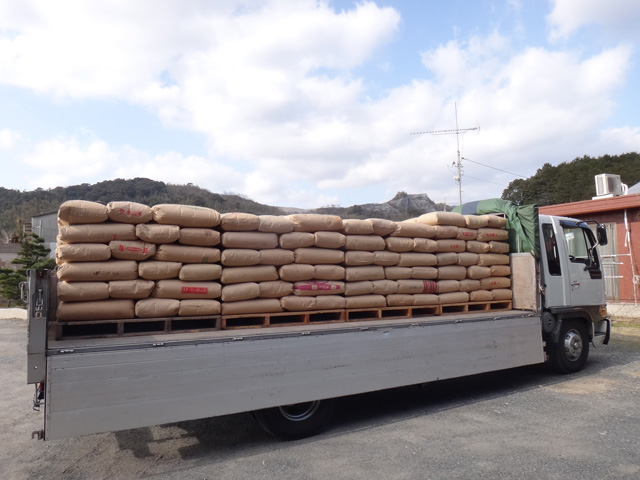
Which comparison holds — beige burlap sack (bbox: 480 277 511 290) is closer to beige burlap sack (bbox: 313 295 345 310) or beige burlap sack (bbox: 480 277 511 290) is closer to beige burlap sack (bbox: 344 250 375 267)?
beige burlap sack (bbox: 344 250 375 267)

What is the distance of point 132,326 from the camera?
4762 mm

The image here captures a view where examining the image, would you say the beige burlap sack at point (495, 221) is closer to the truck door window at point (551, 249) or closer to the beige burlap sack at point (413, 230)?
the truck door window at point (551, 249)

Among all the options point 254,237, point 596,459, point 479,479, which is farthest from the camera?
point 254,237

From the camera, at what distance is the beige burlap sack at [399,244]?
6.25m

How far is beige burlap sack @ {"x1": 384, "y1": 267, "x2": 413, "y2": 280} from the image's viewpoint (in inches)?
246

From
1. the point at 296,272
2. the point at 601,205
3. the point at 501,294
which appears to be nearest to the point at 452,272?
the point at 501,294

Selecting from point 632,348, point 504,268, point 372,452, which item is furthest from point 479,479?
point 632,348

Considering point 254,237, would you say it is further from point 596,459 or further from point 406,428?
point 596,459

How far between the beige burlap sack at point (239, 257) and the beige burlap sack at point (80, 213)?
1205mm

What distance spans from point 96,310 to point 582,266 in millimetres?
7255

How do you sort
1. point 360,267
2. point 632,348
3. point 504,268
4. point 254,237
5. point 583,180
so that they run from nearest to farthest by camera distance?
point 254,237, point 360,267, point 504,268, point 632,348, point 583,180

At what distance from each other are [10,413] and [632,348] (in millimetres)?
11037

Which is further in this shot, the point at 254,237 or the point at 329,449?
the point at 254,237

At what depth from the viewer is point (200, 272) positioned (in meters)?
4.93
